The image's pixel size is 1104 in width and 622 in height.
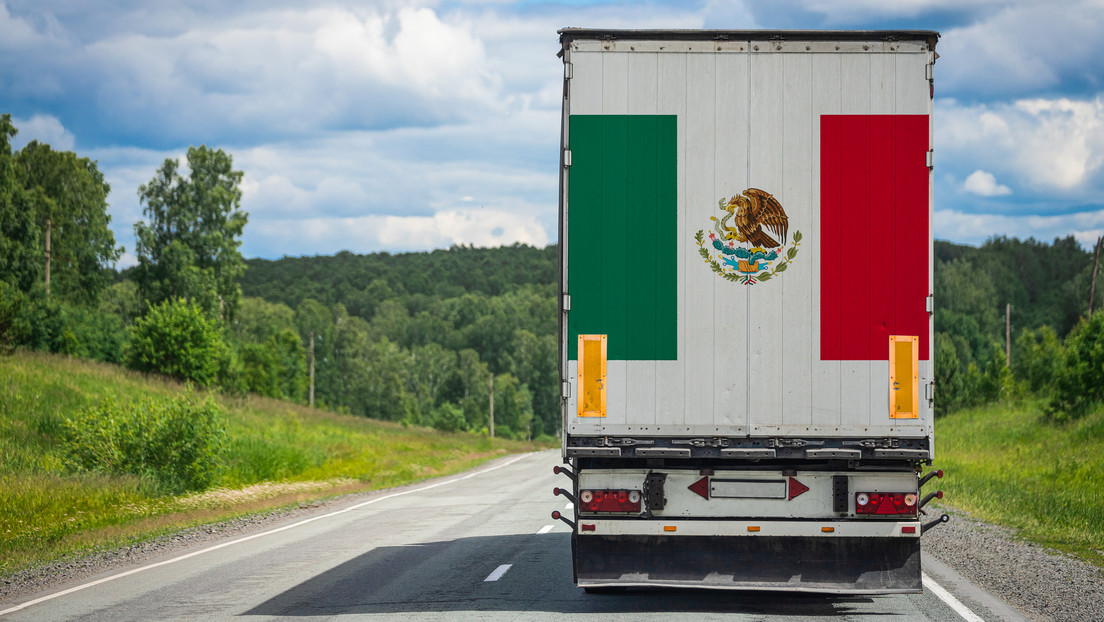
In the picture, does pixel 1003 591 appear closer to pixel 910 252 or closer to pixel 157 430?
pixel 910 252

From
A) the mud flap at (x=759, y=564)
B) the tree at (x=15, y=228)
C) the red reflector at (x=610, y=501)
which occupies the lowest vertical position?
the mud flap at (x=759, y=564)

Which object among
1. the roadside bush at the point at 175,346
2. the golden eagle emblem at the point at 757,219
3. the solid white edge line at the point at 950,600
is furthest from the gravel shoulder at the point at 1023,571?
the roadside bush at the point at 175,346

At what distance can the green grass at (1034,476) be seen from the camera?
14492 millimetres

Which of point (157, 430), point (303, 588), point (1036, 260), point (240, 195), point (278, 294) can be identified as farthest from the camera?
point (278, 294)

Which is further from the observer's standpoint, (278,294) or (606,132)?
(278,294)

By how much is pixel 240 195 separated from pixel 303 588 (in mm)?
63416

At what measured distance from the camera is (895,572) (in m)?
7.84

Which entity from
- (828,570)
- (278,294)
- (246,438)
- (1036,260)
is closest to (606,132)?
(828,570)

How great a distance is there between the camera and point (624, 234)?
791 centimetres

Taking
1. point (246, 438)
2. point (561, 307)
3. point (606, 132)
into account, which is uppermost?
point (606, 132)

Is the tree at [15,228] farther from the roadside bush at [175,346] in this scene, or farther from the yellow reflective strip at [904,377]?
the yellow reflective strip at [904,377]

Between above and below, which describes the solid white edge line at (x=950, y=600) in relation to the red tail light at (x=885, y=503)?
below

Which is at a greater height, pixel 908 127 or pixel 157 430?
pixel 908 127

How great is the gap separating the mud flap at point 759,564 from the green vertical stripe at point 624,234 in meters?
1.58
